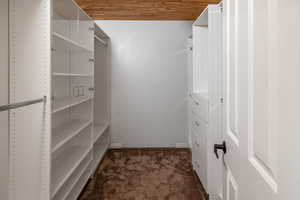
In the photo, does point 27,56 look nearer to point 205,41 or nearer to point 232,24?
point 232,24

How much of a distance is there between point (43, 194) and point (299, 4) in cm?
188

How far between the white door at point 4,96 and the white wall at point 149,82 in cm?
256

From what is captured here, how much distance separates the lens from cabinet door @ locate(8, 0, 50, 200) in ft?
5.95

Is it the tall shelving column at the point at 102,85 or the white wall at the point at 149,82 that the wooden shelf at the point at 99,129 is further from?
the white wall at the point at 149,82

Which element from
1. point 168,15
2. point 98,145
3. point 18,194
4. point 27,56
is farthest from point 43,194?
point 168,15

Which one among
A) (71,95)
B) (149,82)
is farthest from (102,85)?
(71,95)

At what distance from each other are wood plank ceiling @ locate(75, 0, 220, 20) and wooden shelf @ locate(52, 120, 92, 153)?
161cm

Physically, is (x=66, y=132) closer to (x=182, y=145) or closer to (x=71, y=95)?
(x=71, y=95)

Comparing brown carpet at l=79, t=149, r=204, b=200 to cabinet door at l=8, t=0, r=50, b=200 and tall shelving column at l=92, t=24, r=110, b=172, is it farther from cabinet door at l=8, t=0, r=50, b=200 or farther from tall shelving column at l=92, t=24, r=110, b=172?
cabinet door at l=8, t=0, r=50, b=200

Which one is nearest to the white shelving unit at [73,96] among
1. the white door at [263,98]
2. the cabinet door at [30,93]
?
the cabinet door at [30,93]

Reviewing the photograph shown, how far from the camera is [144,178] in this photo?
3.10 metres

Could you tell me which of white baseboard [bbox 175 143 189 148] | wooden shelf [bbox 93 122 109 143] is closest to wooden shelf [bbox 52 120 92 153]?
wooden shelf [bbox 93 122 109 143]

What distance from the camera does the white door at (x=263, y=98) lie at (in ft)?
1.68

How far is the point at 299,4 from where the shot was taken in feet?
1.57
